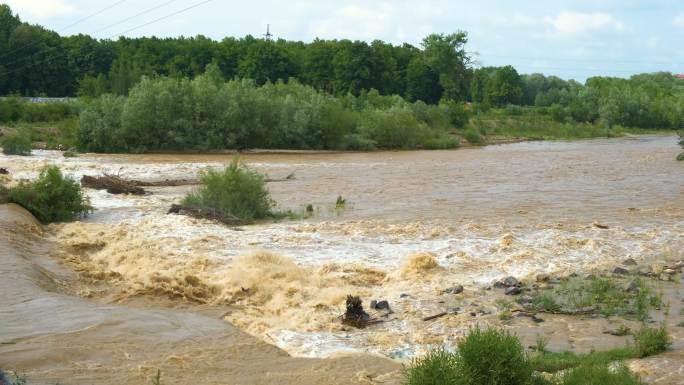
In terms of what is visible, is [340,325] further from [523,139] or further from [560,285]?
[523,139]

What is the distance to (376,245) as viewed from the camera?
16.9 metres

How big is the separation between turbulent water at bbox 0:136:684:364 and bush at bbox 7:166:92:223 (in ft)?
2.62

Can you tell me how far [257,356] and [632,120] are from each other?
76.5 metres

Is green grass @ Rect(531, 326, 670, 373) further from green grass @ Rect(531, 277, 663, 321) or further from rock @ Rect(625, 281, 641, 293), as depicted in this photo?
rock @ Rect(625, 281, 641, 293)

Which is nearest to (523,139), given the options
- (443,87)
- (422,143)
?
(422,143)

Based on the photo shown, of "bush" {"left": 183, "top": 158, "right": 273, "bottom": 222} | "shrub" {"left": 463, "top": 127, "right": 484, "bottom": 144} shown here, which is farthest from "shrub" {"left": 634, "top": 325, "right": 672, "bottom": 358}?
"shrub" {"left": 463, "top": 127, "right": 484, "bottom": 144}

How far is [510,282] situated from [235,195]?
9.36m

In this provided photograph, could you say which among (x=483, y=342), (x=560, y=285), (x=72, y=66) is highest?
(x=72, y=66)

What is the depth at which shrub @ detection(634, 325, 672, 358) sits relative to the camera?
352 inches

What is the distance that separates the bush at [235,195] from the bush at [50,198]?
2.83 m

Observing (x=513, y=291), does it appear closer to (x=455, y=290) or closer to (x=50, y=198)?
(x=455, y=290)

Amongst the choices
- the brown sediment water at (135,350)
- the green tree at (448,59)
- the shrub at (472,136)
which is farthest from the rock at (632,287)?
the green tree at (448,59)

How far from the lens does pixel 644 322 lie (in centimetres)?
1070

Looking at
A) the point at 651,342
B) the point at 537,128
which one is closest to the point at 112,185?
the point at 651,342
